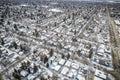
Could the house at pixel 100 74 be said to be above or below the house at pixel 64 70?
below

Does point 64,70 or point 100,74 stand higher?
point 64,70

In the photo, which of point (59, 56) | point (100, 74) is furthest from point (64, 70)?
point (100, 74)

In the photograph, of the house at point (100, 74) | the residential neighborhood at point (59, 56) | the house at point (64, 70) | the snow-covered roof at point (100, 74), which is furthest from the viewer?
the house at point (64, 70)

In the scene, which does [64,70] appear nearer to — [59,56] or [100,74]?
[59,56]

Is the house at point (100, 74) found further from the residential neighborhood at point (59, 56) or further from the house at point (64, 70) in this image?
the house at point (64, 70)

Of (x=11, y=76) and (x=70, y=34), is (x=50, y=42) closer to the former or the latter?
(x=70, y=34)

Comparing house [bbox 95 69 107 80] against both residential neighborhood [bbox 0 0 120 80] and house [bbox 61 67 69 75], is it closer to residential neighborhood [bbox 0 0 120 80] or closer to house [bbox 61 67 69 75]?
residential neighborhood [bbox 0 0 120 80]

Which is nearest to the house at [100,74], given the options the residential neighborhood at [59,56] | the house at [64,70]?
the residential neighborhood at [59,56]

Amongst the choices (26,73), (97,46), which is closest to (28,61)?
(26,73)

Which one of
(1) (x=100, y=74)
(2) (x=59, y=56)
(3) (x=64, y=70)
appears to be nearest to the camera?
(1) (x=100, y=74)

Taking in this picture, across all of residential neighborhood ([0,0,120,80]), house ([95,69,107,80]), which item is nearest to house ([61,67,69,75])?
residential neighborhood ([0,0,120,80])

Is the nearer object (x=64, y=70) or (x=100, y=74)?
(x=100, y=74)

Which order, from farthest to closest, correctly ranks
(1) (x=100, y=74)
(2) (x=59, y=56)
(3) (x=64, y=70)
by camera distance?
1. (2) (x=59, y=56)
2. (3) (x=64, y=70)
3. (1) (x=100, y=74)
